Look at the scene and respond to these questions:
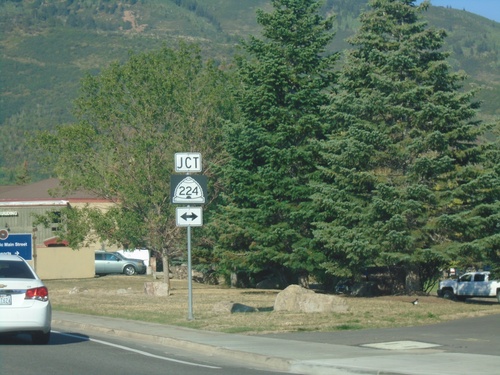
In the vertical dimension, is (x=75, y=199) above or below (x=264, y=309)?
above

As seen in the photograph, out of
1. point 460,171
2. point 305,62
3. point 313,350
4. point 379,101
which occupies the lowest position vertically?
point 313,350

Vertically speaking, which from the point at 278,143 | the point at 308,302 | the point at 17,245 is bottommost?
the point at 308,302

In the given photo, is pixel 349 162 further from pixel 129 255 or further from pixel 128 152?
pixel 129 255

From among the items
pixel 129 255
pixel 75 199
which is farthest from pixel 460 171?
pixel 129 255

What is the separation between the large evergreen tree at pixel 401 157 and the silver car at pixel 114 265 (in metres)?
30.2

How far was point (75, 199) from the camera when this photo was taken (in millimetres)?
60375

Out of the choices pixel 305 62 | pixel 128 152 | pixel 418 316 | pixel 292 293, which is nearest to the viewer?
pixel 418 316

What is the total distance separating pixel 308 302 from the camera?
22562 millimetres

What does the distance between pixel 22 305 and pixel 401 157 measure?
16455 mm

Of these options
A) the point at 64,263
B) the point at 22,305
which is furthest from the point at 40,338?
the point at 64,263

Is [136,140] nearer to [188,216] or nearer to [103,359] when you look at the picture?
[188,216]

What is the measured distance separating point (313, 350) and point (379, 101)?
14594mm

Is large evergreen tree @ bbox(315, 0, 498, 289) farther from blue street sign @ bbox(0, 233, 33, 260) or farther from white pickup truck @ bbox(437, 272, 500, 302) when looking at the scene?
white pickup truck @ bbox(437, 272, 500, 302)

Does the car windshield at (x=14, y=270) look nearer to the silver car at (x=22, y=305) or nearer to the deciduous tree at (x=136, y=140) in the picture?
the silver car at (x=22, y=305)
